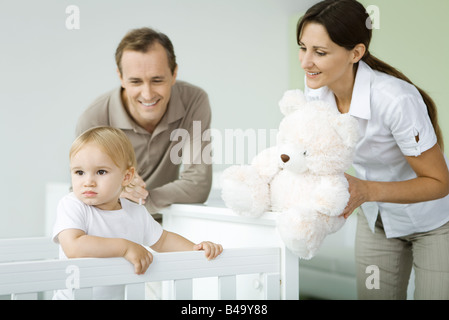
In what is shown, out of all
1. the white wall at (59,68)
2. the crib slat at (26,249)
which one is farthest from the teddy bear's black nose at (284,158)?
the white wall at (59,68)

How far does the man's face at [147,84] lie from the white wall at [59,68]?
72cm

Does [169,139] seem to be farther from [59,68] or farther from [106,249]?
[59,68]

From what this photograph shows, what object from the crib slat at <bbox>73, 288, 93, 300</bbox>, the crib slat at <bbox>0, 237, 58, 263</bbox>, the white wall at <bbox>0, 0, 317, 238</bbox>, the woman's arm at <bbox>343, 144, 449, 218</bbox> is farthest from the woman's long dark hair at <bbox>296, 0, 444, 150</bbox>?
Answer: the white wall at <bbox>0, 0, 317, 238</bbox>

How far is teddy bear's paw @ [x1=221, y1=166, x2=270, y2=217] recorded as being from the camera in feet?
3.08

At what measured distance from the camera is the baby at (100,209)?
0.83 meters

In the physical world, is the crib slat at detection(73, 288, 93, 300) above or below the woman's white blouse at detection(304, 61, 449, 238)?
below

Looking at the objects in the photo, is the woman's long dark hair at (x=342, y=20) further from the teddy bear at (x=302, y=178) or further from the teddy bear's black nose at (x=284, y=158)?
the teddy bear's black nose at (x=284, y=158)

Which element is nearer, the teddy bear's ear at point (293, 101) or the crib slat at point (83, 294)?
the crib slat at point (83, 294)

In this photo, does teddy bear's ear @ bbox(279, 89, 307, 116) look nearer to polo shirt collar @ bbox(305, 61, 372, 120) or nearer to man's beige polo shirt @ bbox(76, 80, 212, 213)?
polo shirt collar @ bbox(305, 61, 372, 120)

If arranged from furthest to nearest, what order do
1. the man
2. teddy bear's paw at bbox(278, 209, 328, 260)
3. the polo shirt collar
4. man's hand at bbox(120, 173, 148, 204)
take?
the man < man's hand at bbox(120, 173, 148, 204) < the polo shirt collar < teddy bear's paw at bbox(278, 209, 328, 260)

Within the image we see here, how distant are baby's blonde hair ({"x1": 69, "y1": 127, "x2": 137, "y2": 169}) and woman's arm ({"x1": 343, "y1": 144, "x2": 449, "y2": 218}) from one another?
0.40 meters

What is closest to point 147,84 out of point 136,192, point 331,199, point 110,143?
point 136,192

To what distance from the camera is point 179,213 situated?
1267mm
